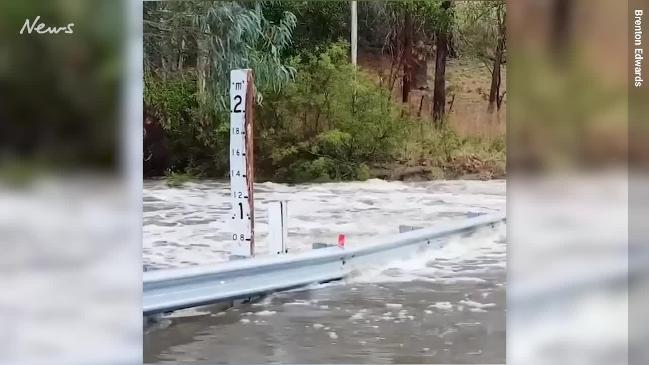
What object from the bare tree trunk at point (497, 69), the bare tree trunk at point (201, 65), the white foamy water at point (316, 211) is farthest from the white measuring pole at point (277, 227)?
the bare tree trunk at point (497, 69)

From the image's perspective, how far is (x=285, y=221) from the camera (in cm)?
146

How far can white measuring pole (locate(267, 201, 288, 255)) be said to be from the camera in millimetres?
1459

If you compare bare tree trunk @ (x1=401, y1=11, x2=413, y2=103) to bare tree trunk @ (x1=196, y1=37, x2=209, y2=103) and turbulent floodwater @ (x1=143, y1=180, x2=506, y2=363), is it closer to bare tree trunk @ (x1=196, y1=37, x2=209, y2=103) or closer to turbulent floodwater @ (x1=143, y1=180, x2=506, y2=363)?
turbulent floodwater @ (x1=143, y1=180, x2=506, y2=363)

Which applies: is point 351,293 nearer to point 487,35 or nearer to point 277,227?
point 277,227

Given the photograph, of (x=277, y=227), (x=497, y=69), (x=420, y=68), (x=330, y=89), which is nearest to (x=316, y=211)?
(x=277, y=227)

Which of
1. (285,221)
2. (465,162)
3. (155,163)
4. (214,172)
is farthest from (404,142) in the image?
(155,163)

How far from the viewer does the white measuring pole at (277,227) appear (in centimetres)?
146

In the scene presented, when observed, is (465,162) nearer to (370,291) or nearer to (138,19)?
(370,291)

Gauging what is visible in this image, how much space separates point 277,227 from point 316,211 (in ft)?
0.29

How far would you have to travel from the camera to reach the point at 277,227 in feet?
4.82

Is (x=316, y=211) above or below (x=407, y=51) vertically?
below

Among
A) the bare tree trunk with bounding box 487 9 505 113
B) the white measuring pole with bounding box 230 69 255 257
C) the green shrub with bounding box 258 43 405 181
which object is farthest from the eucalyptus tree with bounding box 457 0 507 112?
the white measuring pole with bounding box 230 69 255 257

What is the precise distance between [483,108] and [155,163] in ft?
2.22

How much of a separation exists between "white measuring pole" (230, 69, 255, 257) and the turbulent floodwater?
0.02m
